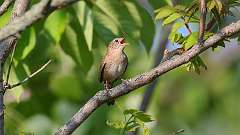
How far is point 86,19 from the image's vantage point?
14.0ft

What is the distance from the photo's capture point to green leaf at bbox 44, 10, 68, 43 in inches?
169

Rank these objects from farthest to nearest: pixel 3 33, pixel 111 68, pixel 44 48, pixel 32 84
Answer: pixel 32 84 < pixel 111 68 < pixel 44 48 < pixel 3 33

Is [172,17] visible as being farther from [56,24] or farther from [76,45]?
[76,45]

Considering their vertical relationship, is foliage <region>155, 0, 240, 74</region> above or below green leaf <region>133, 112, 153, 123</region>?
above

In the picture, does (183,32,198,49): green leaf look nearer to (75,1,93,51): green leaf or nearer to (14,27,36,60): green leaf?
(75,1,93,51): green leaf

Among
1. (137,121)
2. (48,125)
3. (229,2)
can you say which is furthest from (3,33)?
(48,125)

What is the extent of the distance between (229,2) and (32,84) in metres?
3.76

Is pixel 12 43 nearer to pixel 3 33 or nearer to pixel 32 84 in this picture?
pixel 3 33

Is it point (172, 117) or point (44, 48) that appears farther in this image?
point (172, 117)

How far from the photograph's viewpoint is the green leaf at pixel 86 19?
420 centimetres

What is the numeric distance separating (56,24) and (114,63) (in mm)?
1178

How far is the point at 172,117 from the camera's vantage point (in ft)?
19.9

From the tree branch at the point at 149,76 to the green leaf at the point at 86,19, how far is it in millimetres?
1356

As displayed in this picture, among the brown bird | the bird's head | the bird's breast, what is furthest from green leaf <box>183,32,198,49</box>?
the bird's head
